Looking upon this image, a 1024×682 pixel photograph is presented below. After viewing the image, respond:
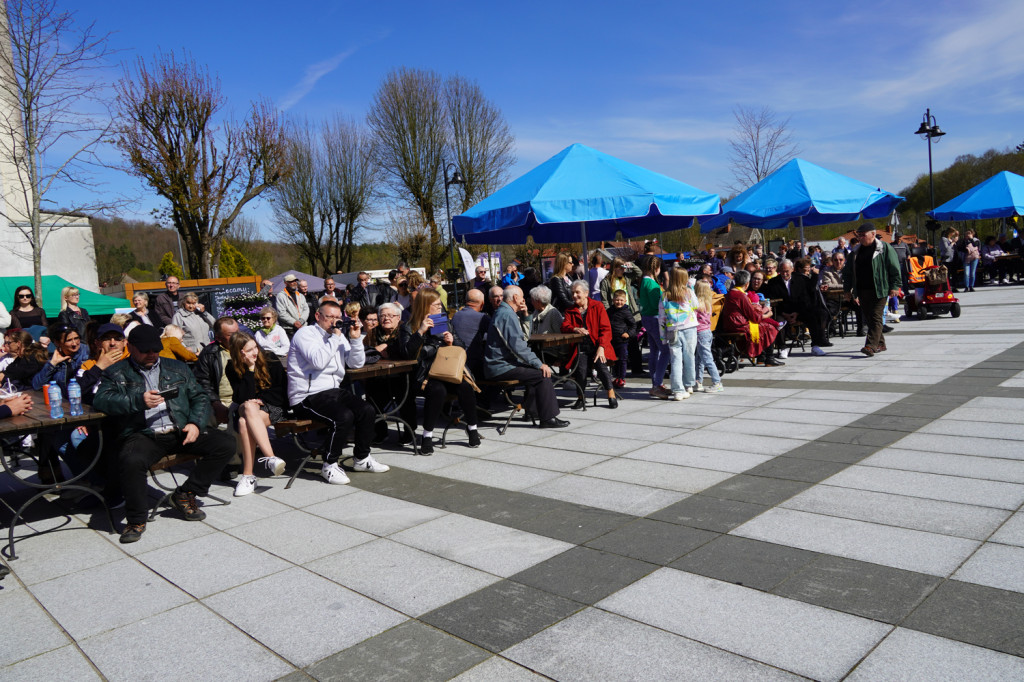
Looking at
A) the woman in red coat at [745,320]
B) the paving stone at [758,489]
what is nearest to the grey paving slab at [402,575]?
the paving stone at [758,489]

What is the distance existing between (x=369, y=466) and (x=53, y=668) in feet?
10.4

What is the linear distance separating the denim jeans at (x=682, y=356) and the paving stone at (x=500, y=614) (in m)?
5.16

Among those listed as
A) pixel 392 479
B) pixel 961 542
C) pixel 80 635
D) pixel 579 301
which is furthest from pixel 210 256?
pixel 961 542

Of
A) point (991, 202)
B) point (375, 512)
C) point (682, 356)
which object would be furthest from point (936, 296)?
point (375, 512)

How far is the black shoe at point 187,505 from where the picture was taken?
5207 mm

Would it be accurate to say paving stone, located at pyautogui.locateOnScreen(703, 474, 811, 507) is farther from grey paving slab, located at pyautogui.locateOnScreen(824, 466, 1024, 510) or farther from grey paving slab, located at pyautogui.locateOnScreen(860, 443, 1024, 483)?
grey paving slab, located at pyautogui.locateOnScreen(860, 443, 1024, 483)

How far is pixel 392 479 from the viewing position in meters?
6.00

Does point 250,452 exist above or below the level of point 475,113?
below

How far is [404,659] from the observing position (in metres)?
3.07

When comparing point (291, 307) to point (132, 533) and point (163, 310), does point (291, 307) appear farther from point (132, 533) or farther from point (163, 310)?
point (132, 533)

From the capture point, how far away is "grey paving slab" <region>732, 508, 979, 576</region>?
144 inches

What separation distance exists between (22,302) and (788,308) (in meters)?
11.6

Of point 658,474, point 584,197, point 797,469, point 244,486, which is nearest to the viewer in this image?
point 797,469

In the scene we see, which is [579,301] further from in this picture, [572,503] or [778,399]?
[572,503]
